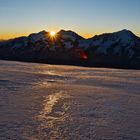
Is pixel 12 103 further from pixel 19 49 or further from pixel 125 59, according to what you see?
pixel 19 49

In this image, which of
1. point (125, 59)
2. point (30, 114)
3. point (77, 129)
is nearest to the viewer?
point (77, 129)

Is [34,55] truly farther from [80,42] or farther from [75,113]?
[75,113]

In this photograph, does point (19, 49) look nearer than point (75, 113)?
No

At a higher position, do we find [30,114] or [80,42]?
→ [80,42]

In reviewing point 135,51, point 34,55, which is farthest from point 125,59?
point 34,55

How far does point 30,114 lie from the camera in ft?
35.6

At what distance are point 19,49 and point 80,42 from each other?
38.1 metres

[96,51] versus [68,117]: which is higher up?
[96,51]

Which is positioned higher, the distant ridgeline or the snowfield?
the distant ridgeline

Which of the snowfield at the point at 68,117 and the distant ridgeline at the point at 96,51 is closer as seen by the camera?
the snowfield at the point at 68,117

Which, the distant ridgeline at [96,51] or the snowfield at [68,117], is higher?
the distant ridgeline at [96,51]

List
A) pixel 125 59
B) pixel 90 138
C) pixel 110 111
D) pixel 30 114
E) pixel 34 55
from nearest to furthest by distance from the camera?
pixel 90 138
pixel 30 114
pixel 110 111
pixel 125 59
pixel 34 55

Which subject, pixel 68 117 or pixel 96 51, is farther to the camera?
pixel 96 51

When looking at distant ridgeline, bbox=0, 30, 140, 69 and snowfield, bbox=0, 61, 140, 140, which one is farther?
distant ridgeline, bbox=0, 30, 140, 69
